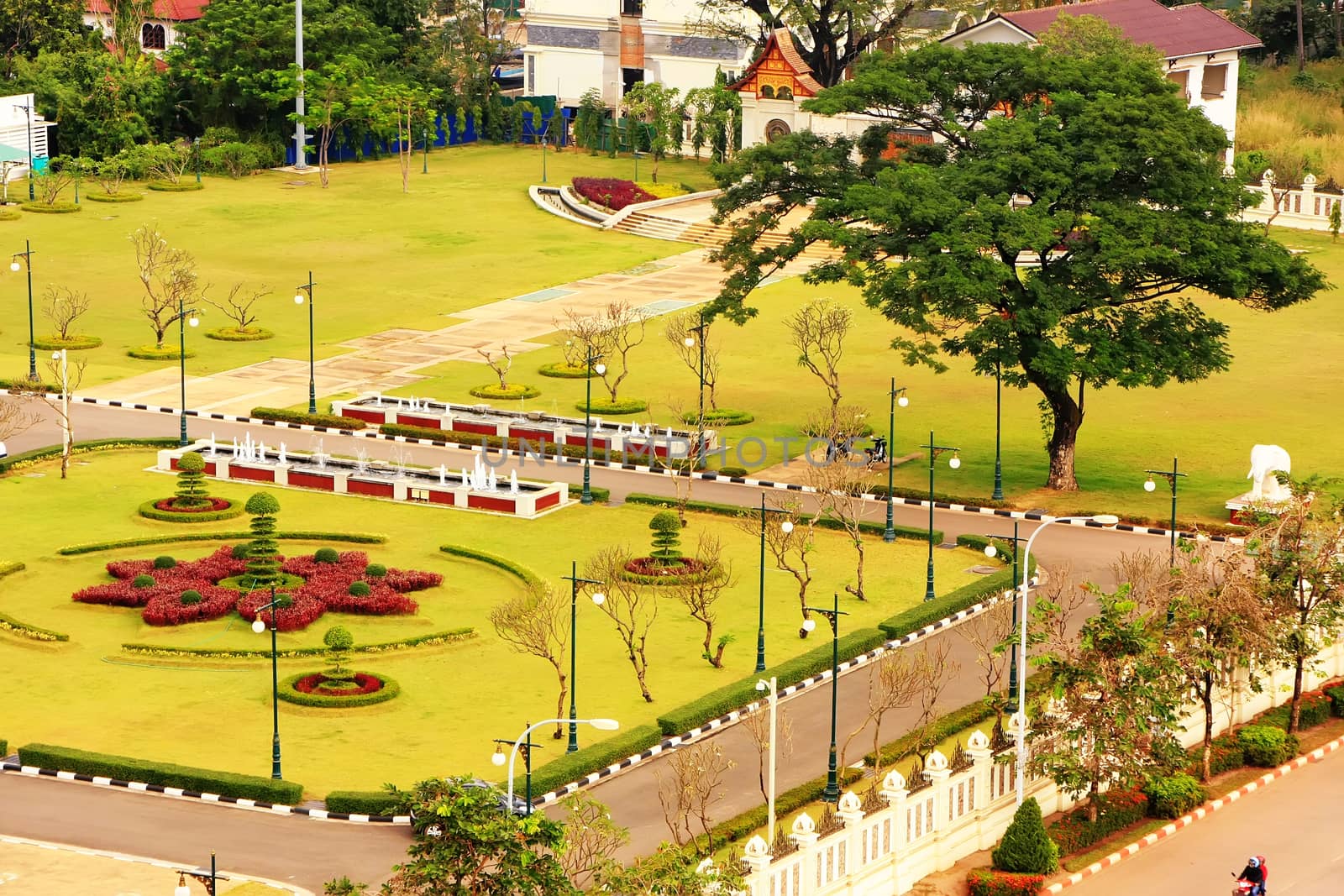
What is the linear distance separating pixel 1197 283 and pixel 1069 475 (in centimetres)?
834

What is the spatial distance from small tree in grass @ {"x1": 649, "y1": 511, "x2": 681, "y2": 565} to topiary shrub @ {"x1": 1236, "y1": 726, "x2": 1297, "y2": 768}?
2082cm

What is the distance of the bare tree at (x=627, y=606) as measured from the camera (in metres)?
62.4

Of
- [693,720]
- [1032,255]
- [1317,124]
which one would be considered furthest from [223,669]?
[1317,124]

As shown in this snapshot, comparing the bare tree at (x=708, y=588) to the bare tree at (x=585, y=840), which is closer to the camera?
the bare tree at (x=585, y=840)

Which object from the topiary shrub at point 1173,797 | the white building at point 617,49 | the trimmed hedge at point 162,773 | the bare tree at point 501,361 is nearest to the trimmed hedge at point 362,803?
the trimmed hedge at point 162,773

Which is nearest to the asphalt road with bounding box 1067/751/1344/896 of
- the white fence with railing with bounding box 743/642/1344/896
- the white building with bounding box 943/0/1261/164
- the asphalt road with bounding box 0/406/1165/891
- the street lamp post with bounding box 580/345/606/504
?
the white fence with railing with bounding box 743/642/1344/896

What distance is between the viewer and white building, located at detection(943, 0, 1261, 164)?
129250 millimetres

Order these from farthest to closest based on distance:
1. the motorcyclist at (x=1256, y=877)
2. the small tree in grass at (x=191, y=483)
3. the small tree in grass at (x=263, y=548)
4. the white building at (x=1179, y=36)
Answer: the white building at (x=1179, y=36) < the small tree in grass at (x=191, y=483) < the small tree in grass at (x=263, y=548) < the motorcyclist at (x=1256, y=877)

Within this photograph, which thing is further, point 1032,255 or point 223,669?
point 1032,255

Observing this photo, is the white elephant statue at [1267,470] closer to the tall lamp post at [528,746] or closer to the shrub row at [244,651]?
the tall lamp post at [528,746]

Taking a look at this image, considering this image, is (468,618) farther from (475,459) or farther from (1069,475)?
(1069,475)

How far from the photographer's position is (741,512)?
79.9 metres

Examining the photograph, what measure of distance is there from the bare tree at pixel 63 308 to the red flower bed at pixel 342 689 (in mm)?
45927

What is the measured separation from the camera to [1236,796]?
56688 mm
